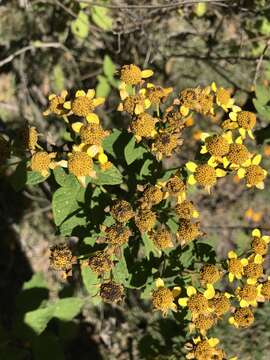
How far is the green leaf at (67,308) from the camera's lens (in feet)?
9.63

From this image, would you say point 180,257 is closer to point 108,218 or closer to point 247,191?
point 108,218

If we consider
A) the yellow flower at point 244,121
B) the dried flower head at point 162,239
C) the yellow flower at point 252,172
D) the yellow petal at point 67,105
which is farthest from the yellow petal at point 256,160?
the yellow petal at point 67,105

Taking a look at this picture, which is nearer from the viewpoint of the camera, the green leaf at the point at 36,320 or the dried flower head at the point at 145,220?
the dried flower head at the point at 145,220

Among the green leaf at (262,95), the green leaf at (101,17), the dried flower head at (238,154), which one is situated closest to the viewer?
the dried flower head at (238,154)

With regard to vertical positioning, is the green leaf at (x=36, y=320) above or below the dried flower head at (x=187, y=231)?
below

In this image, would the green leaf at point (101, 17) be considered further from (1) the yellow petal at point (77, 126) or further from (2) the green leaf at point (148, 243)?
(2) the green leaf at point (148, 243)

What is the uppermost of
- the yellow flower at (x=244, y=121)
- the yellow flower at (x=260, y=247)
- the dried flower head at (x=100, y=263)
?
the yellow flower at (x=244, y=121)

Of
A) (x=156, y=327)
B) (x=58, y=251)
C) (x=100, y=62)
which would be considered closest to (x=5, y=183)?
(x=100, y=62)

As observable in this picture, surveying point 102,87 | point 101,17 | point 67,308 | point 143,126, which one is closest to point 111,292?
point 143,126

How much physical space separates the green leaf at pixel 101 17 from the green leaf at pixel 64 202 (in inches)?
70.6

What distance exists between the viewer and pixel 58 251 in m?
1.91

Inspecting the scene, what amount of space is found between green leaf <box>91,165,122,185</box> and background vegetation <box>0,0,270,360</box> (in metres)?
1.38

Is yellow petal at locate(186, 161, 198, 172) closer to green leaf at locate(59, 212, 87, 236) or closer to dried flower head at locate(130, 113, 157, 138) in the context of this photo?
dried flower head at locate(130, 113, 157, 138)

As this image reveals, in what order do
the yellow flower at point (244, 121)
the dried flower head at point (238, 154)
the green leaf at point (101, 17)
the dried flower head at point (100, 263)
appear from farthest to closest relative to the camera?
1. the green leaf at point (101, 17)
2. the yellow flower at point (244, 121)
3. the dried flower head at point (238, 154)
4. the dried flower head at point (100, 263)
